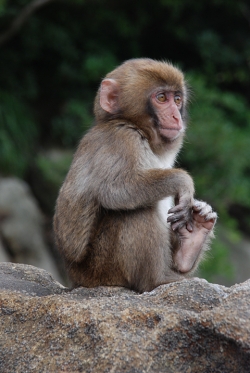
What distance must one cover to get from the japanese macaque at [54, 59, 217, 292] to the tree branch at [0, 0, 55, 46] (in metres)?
6.33

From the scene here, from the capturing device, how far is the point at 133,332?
3.68 meters

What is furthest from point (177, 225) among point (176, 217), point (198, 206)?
point (198, 206)

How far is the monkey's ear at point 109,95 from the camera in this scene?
5367 mm

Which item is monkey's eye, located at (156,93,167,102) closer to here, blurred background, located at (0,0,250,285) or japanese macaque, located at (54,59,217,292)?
japanese macaque, located at (54,59,217,292)

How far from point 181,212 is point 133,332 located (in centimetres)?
137

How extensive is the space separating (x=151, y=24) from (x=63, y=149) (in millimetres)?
3140

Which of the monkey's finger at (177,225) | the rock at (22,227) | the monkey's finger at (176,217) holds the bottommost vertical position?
the rock at (22,227)

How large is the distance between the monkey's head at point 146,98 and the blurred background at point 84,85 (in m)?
5.70

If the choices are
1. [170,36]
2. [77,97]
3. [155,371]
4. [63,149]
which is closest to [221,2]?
[170,36]

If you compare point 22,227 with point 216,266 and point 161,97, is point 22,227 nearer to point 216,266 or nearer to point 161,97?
point 216,266

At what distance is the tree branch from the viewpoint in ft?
37.1

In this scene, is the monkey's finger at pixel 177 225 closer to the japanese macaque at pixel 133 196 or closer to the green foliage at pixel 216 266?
the japanese macaque at pixel 133 196

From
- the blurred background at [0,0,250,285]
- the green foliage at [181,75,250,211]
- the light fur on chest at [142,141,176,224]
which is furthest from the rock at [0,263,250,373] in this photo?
the blurred background at [0,0,250,285]

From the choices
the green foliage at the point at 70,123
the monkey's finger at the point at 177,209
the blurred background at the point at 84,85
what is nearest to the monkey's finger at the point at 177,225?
the monkey's finger at the point at 177,209
